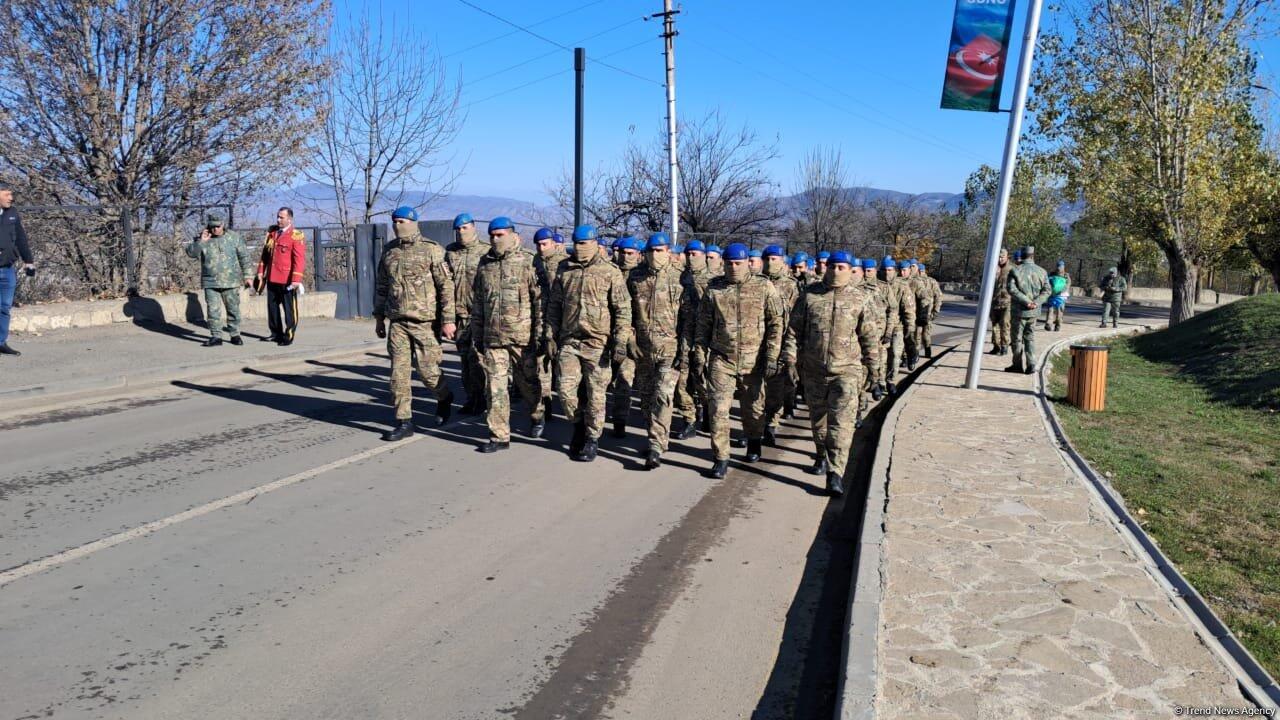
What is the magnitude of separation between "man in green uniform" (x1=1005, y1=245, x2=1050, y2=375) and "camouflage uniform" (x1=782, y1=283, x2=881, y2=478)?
6.62 m

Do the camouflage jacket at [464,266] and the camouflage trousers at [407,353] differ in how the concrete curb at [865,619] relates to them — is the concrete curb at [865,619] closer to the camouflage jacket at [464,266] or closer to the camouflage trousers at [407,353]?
the camouflage trousers at [407,353]

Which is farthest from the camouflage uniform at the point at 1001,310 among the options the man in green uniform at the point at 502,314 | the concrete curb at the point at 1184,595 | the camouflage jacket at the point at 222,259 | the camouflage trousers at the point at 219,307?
the camouflage trousers at the point at 219,307

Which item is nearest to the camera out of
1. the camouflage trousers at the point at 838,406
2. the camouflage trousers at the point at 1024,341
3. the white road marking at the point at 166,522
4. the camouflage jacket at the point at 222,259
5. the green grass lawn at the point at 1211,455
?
the white road marking at the point at 166,522

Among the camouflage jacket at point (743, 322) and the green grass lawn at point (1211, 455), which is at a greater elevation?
the camouflage jacket at point (743, 322)

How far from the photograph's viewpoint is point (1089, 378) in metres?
10.6

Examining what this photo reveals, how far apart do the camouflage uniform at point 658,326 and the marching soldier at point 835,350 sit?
1137 mm

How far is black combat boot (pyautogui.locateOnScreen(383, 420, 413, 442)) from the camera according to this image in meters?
8.27

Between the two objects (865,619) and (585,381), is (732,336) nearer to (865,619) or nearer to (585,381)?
(585,381)

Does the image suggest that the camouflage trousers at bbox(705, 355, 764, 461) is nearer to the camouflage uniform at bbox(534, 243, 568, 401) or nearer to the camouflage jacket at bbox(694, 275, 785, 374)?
the camouflage jacket at bbox(694, 275, 785, 374)

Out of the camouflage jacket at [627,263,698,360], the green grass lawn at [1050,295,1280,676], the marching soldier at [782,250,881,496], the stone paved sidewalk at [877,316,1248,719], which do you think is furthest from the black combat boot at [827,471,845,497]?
the green grass lawn at [1050,295,1280,676]

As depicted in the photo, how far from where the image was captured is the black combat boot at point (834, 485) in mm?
7031

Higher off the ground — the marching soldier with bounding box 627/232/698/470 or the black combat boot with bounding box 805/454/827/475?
the marching soldier with bounding box 627/232/698/470

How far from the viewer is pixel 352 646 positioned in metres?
4.07

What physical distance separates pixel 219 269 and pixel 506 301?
7017 millimetres
